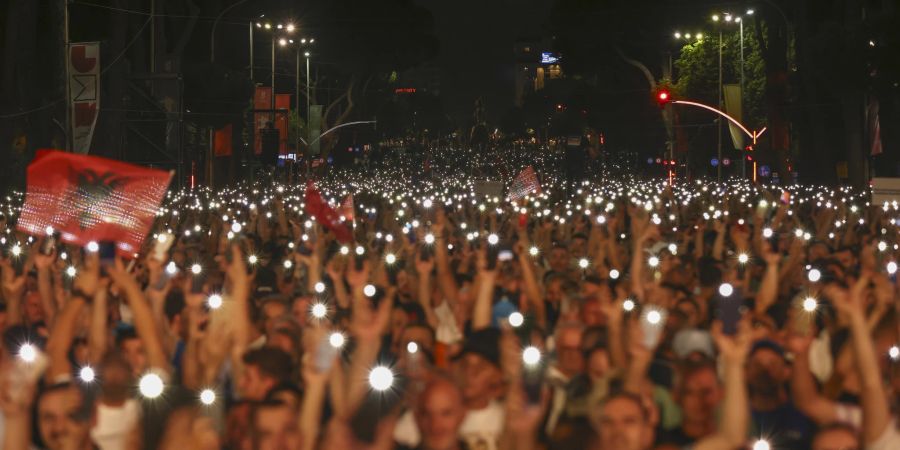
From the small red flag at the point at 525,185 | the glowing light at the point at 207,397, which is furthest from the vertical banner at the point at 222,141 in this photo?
the glowing light at the point at 207,397

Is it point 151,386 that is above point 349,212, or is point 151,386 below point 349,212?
below

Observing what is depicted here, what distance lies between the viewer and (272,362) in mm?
7281

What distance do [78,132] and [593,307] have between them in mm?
24820

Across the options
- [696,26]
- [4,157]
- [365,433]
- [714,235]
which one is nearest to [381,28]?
[696,26]

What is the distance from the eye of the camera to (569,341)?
8.12 metres

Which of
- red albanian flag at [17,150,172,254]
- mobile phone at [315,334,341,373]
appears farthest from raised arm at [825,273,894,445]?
red albanian flag at [17,150,172,254]

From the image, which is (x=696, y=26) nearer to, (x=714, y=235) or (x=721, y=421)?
(x=714, y=235)

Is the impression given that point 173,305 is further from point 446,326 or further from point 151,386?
point 151,386

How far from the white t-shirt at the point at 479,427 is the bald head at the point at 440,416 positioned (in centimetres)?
43

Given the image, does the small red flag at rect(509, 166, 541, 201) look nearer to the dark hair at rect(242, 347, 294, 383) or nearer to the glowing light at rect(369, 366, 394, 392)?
the dark hair at rect(242, 347, 294, 383)

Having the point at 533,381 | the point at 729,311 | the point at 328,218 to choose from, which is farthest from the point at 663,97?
the point at 533,381

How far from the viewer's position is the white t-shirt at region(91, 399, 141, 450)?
6.68 meters

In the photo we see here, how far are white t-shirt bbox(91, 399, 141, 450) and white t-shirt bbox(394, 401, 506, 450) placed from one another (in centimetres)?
106

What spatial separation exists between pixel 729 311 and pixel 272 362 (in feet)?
14.1
